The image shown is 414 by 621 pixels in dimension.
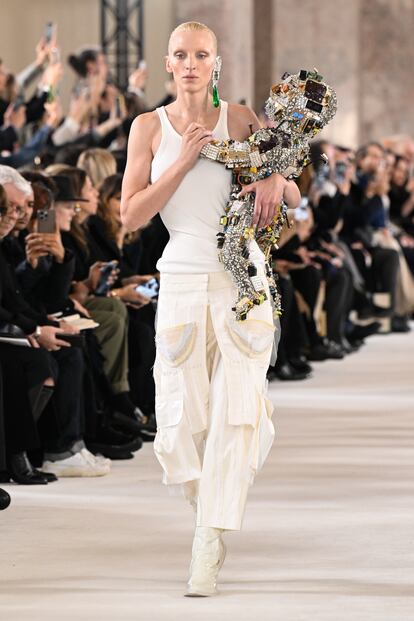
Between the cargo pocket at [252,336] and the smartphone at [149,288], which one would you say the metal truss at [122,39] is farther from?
the cargo pocket at [252,336]

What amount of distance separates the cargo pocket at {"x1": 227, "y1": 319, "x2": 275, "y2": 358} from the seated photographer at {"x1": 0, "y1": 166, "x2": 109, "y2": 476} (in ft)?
7.33

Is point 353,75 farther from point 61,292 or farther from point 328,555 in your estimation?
point 328,555

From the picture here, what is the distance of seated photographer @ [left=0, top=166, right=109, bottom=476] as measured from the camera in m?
7.33

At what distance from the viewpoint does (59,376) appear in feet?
24.4

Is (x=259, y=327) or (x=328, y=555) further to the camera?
(x=328, y=555)

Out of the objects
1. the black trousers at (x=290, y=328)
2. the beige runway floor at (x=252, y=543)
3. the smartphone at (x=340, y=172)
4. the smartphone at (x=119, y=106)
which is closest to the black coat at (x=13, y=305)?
the beige runway floor at (x=252, y=543)

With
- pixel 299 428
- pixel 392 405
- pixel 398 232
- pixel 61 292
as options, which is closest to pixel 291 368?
pixel 392 405

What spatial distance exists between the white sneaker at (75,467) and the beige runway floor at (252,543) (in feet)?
0.23

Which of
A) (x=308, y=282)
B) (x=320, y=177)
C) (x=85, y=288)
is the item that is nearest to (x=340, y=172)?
(x=320, y=177)

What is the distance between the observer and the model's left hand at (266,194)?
16.9 feet

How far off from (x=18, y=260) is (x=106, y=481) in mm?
1101

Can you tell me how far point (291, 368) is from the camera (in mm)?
11695

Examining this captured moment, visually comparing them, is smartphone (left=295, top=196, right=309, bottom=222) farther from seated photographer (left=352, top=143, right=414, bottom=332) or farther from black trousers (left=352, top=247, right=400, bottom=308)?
black trousers (left=352, top=247, right=400, bottom=308)

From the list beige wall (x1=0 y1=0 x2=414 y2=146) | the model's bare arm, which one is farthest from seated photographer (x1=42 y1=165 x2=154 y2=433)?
beige wall (x1=0 y1=0 x2=414 y2=146)
